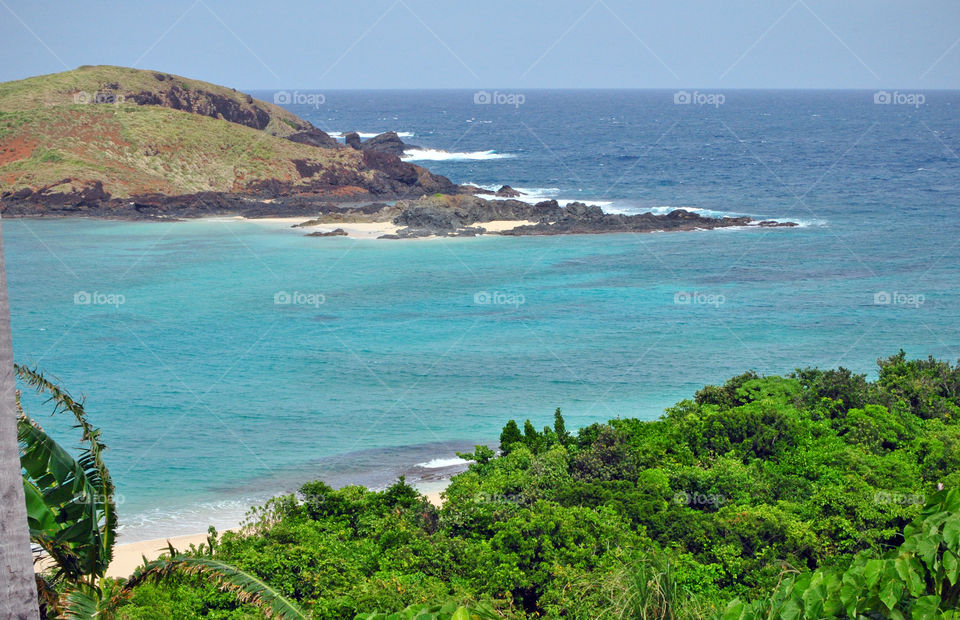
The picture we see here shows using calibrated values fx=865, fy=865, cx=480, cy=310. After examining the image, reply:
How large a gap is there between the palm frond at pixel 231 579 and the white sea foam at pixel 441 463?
1097 cm

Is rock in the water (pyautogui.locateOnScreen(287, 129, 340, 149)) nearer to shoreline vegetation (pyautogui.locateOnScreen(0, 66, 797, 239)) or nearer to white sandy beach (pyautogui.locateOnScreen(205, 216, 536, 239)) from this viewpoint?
shoreline vegetation (pyautogui.locateOnScreen(0, 66, 797, 239))

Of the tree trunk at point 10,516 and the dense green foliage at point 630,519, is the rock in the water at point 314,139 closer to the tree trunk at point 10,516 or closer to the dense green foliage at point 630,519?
the dense green foliage at point 630,519

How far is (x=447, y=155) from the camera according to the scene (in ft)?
333

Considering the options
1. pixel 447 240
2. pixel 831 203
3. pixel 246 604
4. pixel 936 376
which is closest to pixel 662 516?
pixel 246 604

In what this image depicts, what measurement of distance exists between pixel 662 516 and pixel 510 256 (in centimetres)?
3229

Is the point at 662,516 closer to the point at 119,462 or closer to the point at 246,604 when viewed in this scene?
the point at 246,604

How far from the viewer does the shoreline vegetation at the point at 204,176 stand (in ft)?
172

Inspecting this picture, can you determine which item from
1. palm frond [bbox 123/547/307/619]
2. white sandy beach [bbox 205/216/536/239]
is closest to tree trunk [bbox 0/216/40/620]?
palm frond [bbox 123/547/307/619]

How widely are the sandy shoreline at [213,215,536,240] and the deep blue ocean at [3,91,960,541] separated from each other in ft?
4.29

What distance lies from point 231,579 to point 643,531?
18.2ft

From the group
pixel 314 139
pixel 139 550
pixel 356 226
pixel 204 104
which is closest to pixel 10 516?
pixel 139 550

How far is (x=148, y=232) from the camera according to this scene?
50.2 metres

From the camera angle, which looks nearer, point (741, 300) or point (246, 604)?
point (246, 604)

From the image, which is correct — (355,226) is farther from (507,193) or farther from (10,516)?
(10,516)
